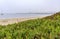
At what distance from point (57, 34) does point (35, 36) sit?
60 cm

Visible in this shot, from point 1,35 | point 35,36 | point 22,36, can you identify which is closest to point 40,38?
point 35,36

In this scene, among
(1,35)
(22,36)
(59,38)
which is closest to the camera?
(59,38)

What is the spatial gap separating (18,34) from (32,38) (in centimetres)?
77

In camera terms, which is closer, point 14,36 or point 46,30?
point 14,36

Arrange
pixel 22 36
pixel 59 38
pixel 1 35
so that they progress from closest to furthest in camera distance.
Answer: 1. pixel 59 38
2. pixel 22 36
3. pixel 1 35

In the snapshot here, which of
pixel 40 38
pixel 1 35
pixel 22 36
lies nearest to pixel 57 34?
pixel 40 38

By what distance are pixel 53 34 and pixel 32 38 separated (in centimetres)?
59

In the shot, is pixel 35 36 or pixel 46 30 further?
pixel 46 30

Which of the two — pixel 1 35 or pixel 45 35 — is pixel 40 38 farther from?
pixel 1 35

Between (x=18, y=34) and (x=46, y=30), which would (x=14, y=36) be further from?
(x=46, y=30)

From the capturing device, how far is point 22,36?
23.8 ft

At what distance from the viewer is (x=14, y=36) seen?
24.1 feet

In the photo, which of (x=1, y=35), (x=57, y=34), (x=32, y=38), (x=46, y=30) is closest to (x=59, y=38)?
(x=57, y=34)

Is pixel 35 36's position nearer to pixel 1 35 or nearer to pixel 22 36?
pixel 22 36
